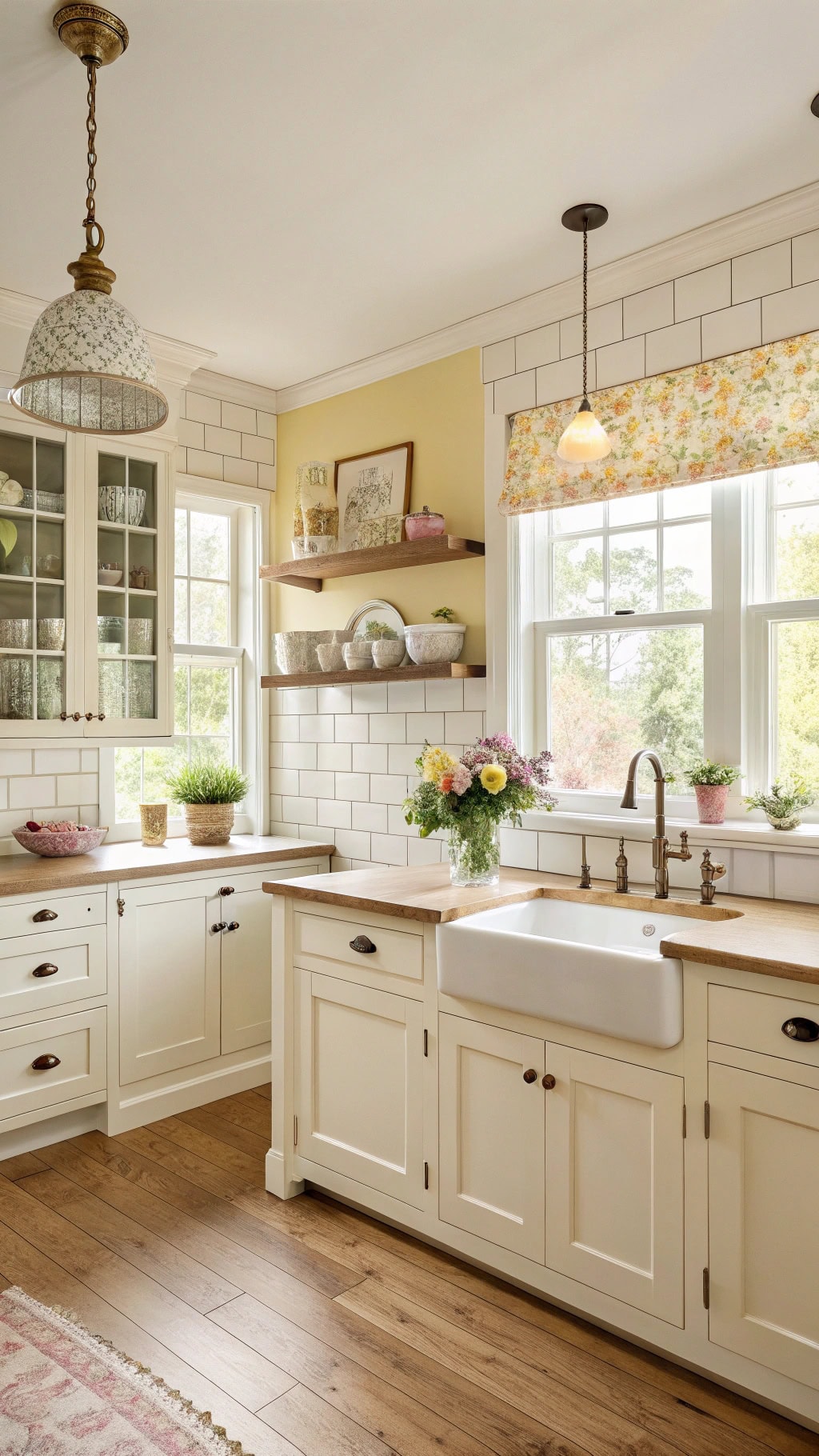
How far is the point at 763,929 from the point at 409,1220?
1182mm

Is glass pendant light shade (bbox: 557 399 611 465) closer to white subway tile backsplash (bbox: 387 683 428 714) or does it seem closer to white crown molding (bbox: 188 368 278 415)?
white subway tile backsplash (bbox: 387 683 428 714)

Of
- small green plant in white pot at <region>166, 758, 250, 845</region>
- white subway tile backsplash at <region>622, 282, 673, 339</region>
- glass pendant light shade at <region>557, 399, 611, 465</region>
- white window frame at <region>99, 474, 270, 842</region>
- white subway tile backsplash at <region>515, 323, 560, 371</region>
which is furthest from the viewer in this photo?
white window frame at <region>99, 474, 270, 842</region>

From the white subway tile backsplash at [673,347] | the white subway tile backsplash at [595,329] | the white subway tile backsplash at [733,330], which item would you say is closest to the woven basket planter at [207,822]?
the white subway tile backsplash at [595,329]

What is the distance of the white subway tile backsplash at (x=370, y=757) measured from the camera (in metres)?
3.60

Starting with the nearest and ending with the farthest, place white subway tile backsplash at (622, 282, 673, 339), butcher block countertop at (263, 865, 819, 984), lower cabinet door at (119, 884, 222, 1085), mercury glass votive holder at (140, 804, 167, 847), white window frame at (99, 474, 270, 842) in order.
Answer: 1. butcher block countertop at (263, 865, 819, 984)
2. white subway tile backsplash at (622, 282, 673, 339)
3. lower cabinet door at (119, 884, 222, 1085)
4. mercury glass votive holder at (140, 804, 167, 847)
5. white window frame at (99, 474, 270, 842)

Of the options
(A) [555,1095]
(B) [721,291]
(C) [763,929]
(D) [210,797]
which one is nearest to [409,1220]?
(A) [555,1095]

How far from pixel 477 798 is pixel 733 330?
1476 mm

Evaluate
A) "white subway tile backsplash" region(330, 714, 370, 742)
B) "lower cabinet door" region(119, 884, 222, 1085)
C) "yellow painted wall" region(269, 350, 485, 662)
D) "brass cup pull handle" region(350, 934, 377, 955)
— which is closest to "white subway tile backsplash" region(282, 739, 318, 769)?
"white subway tile backsplash" region(330, 714, 370, 742)

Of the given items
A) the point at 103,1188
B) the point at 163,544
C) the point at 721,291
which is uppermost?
the point at 721,291

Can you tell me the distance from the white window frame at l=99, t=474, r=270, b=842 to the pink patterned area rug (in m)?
2.21

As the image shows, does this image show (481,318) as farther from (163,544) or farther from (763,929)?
(763,929)

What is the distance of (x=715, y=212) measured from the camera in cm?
258

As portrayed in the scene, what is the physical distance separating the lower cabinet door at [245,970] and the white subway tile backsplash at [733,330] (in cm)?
231

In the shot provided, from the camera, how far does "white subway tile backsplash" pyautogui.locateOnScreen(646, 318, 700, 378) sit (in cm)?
272
